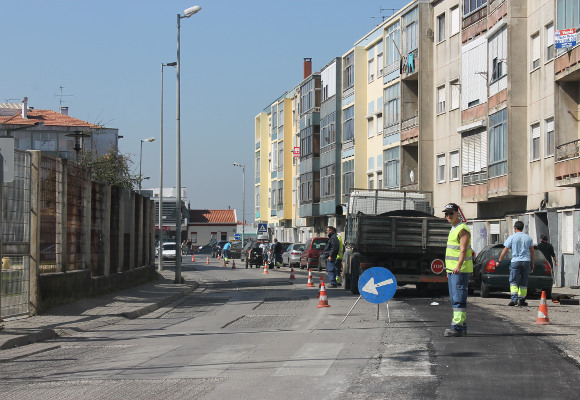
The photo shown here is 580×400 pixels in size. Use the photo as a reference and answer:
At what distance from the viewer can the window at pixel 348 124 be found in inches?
2432

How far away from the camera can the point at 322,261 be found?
4500 cm

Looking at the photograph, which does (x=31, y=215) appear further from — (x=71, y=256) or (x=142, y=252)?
(x=142, y=252)

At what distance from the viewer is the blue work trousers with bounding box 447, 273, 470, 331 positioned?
12.5 m

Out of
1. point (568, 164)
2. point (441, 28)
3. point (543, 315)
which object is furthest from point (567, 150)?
point (441, 28)

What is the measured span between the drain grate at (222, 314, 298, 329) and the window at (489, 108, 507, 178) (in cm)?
2075

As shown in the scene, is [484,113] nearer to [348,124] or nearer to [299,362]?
[348,124]

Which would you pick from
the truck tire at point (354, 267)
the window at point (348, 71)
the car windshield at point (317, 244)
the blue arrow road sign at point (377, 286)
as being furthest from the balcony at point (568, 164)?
the window at point (348, 71)

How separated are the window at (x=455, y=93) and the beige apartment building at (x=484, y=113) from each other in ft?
0.16

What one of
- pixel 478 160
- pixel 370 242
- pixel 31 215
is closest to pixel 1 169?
pixel 31 215

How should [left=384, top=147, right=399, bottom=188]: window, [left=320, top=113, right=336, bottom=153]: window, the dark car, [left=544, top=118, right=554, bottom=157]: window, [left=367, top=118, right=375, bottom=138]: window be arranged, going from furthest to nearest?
[left=320, top=113, right=336, bottom=153]: window → [left=367, top=118, right=375, bottom=138]: window → [left=384, top=147, right=399, bottom=188]: window → [left=544, top=118, right=554, bottom=157]: window → the dark car

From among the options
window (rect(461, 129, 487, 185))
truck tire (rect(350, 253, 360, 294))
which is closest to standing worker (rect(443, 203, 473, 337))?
truck tire (rect(350, 253, 360, 294))

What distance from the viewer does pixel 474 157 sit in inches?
1564

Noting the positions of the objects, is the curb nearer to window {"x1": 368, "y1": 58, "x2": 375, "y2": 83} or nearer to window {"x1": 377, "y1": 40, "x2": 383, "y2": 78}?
window {"x1": 377, "y1": 40, "x2": 383, "y2": 78}

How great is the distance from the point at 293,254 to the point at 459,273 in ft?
133
